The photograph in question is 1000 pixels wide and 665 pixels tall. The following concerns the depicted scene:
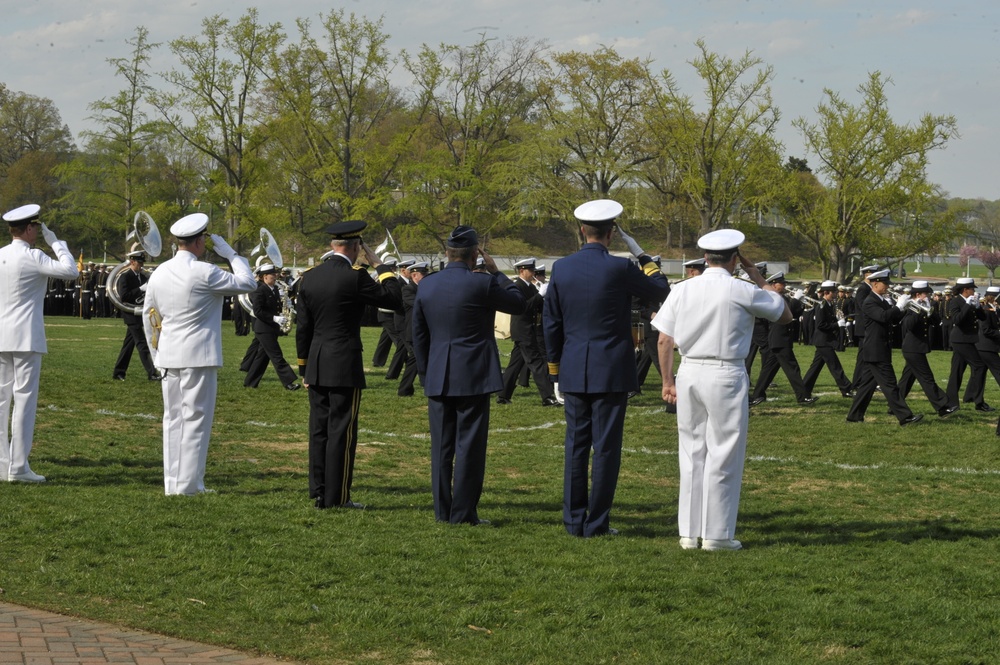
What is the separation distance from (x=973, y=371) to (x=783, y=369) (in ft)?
8.16

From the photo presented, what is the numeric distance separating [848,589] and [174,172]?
42.0m

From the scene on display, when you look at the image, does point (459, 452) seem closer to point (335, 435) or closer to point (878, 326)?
point (335, 435)

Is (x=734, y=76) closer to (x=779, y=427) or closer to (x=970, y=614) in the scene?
(x=779, y=427)

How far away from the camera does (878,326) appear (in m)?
14.1

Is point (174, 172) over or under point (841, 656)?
over

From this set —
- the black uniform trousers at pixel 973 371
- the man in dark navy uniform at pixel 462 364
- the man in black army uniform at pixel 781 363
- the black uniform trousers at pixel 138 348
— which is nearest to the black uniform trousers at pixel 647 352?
the man in black army uniform at pixel 781 363

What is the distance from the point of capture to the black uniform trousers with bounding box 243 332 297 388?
1639 cm

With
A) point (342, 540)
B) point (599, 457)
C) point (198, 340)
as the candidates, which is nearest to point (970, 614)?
point (599, 457)

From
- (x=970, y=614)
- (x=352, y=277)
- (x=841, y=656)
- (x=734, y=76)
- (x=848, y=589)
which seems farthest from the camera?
(x=734, y=76)

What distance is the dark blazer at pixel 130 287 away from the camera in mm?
16062

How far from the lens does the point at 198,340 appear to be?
837 centimetres

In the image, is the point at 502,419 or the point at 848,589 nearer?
the point at 848,589

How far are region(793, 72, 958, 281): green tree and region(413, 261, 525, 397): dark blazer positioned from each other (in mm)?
37018

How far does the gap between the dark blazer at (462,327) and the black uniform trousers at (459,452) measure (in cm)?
10
